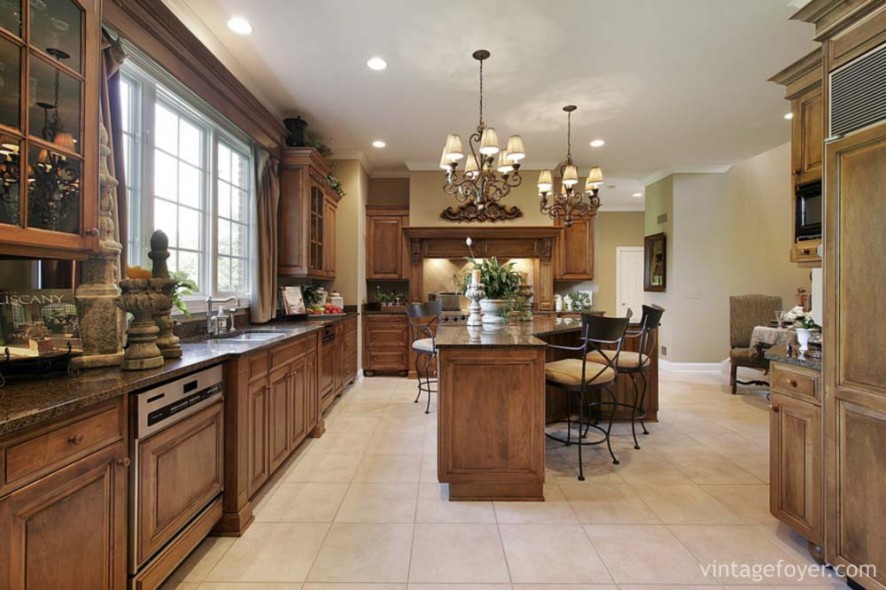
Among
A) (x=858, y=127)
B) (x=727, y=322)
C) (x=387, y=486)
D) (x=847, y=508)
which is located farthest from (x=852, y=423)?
(x=727, y=322)

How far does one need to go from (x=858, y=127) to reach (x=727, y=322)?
541 cm

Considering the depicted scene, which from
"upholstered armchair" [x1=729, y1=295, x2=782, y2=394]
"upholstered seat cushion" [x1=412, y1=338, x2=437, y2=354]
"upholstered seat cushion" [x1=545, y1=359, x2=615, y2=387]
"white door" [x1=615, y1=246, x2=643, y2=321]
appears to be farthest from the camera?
"white door" [x1=615, y1=246, x2=643, y2=321]

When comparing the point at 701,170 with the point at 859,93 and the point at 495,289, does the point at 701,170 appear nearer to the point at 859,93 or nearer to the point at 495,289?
the point at 495,289

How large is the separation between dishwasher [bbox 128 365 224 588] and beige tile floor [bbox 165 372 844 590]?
0.24m

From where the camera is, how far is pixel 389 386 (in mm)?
5359

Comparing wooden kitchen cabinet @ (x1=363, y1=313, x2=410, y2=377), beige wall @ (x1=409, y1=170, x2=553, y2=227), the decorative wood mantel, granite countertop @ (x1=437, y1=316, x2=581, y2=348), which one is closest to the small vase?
granite countertop @ (x1=437, y1=316, x2=581, y2=348)

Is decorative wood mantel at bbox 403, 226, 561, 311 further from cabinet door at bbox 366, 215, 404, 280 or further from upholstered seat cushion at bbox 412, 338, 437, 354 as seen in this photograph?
upholstered seat cushion at bbox 412, 338, 437, 354

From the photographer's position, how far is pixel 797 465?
1948mm

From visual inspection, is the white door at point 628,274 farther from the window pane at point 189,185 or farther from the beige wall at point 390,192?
the window pane at point 189,185

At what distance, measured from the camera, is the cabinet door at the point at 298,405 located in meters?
2.90

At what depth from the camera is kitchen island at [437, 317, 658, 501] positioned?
7.97 feet

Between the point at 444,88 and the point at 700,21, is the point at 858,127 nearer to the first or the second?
the point at 700,21

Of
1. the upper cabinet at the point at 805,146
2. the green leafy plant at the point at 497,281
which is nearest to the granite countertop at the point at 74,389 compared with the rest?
the green leafy plant at the point at 497,281

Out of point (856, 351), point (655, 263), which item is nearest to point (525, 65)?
point (856, 351)
